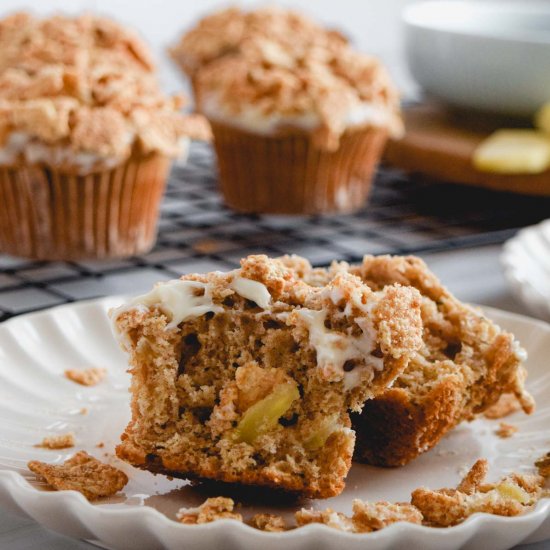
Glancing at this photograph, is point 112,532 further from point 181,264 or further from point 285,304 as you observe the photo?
point 181,264

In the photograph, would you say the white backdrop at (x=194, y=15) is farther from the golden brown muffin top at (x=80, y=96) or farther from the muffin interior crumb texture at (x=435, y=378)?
the muffin interior crumb texture at (x=435, y=378)

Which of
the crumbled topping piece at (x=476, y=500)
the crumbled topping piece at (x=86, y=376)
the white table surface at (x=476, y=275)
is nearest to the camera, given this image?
the crumbled topping piece at (x=476, y=500)

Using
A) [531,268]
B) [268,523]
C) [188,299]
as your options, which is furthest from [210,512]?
[531,268]

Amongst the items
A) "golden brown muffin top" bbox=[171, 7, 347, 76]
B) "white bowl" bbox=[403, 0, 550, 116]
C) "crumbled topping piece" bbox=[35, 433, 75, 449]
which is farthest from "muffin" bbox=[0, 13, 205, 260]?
"crumbled topping piece" bbox=[35, 433, 75, 449]

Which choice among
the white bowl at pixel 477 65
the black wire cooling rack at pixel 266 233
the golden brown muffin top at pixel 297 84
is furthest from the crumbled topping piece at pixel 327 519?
the white bowl at pixel 477 65

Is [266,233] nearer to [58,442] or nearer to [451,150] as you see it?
[451,150]

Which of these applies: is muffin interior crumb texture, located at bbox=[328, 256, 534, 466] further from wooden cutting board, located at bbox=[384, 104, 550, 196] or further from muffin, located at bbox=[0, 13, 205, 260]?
wooden cutting board, located at bbox=[384, 104, 550, 196]
